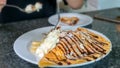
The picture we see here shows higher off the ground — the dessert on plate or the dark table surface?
the dessert on plate

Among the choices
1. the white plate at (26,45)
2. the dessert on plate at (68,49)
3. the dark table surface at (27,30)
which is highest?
the dessert on plate at (68,49)

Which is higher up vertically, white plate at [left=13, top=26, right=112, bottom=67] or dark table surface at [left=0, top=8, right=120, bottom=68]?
white plate at [left=13, top=26, right=112, bottom=67]

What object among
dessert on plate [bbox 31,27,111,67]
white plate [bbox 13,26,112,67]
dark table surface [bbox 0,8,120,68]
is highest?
dessert on plate [bbox 31,27,111,67]

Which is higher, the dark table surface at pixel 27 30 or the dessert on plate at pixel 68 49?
the dessert on plate at pixel 68 49

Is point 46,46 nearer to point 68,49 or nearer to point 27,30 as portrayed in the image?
point 68,49

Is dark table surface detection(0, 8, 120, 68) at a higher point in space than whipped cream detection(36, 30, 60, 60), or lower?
lower

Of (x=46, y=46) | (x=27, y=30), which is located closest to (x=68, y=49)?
(x=46, y=46)

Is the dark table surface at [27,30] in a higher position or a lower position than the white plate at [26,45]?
lower

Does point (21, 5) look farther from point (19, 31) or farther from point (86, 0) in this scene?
point (86, 0)

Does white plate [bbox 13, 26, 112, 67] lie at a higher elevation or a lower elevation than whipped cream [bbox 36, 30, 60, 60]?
lower
